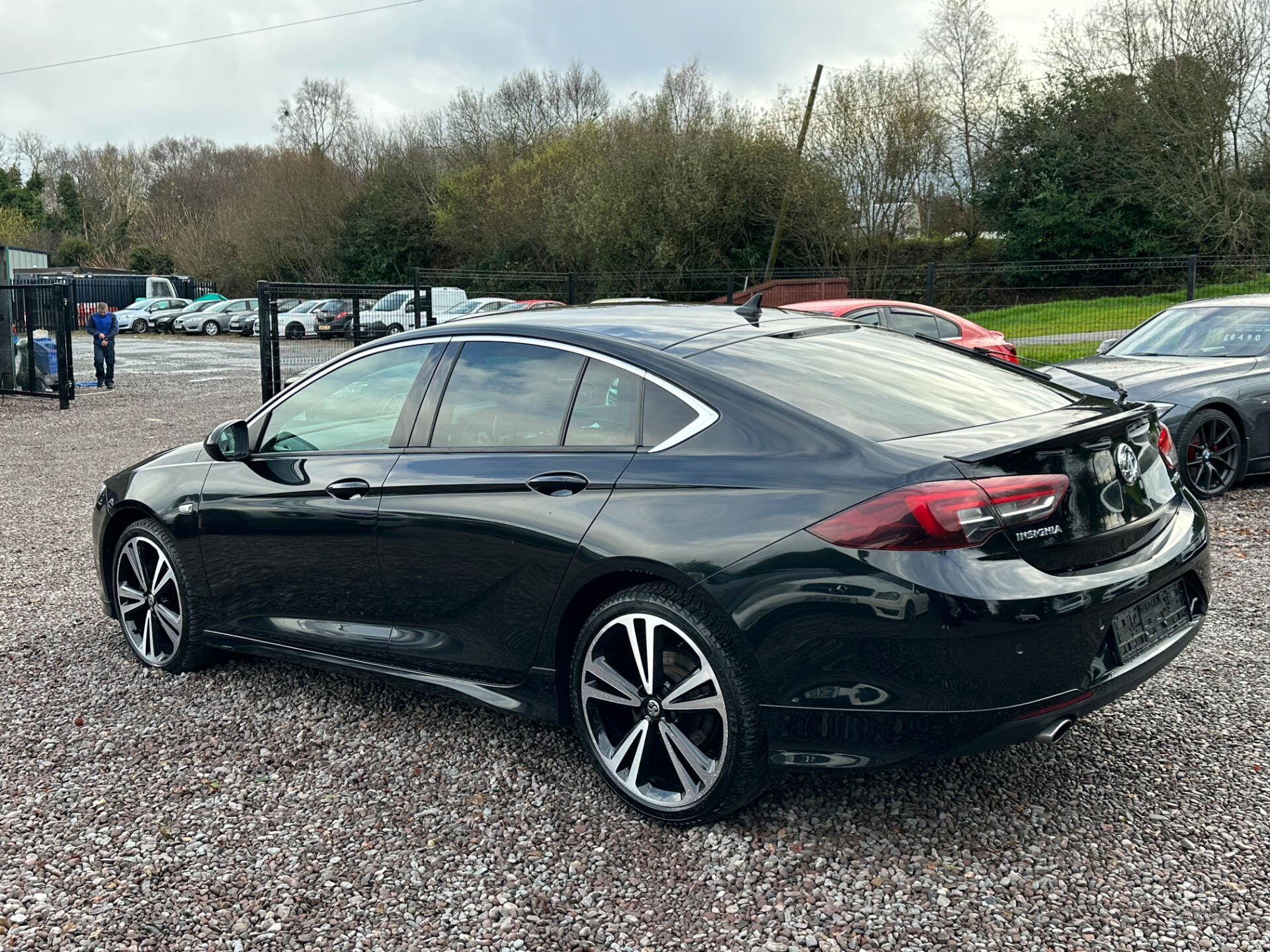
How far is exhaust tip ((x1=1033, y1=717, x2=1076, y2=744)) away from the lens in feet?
9.82

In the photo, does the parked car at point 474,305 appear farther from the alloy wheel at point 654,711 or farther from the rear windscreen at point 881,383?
the alloy wheel at point 654,711

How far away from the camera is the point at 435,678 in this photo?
3928 millimetres

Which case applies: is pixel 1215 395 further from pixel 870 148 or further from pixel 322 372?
pixel 870 148

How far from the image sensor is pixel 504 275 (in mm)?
20656

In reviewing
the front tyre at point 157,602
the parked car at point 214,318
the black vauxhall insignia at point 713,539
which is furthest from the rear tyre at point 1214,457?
the parked car at point 214,318

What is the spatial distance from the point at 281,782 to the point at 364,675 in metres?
0.51

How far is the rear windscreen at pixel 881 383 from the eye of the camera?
130 inches

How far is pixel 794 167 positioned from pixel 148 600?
28700 mm

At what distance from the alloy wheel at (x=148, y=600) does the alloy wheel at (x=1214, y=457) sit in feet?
23.0

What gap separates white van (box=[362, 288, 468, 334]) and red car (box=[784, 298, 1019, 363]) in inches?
253

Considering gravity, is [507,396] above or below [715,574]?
above

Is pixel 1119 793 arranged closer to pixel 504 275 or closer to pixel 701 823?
pixel 701 823

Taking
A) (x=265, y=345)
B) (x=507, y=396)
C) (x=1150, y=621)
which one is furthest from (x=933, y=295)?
(x=1150, y=621)

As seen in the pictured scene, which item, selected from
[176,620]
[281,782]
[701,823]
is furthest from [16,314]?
[701,823]
